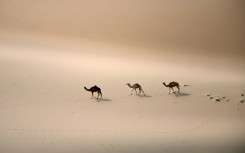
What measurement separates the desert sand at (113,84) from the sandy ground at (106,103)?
1.0 inches

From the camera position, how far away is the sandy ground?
9.53 metres

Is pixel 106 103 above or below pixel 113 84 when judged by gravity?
below

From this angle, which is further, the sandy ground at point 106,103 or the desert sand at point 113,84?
the desert sand at point 113,84

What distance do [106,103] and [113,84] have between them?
7.14ft

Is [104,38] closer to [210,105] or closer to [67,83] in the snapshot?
[67,83]

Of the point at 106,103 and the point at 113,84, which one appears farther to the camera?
the point at 113,84

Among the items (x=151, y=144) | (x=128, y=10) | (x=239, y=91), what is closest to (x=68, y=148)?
(x=151, y=144)

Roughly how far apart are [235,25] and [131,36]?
5726mm

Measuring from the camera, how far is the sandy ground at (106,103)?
953 centimetres

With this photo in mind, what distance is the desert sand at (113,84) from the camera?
977 cm

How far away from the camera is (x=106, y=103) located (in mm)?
12805

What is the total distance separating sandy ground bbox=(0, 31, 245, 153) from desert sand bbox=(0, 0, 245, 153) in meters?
0.03

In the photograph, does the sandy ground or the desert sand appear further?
the desert sand

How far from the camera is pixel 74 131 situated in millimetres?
10094
